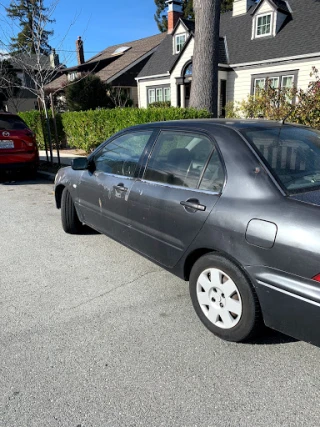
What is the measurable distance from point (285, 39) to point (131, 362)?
1695cm

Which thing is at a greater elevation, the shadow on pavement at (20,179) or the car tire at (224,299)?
the car tire at (224,299)

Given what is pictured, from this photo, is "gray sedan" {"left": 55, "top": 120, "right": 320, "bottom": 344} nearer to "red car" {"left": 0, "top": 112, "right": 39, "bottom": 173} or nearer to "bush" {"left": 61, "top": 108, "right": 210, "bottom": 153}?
"red car" {"left": 0, "top": 112, "right": 39, "bottom": 173}

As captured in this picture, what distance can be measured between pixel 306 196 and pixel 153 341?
1.49 m

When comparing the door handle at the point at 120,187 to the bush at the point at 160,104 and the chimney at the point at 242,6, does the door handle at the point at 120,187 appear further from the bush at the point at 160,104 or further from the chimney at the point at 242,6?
the chimney at the point at 242,6

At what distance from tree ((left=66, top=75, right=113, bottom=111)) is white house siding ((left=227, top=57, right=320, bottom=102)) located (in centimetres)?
824

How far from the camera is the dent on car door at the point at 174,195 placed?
2.54 metres

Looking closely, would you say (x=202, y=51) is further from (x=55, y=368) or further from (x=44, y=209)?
(x=55, y=368)

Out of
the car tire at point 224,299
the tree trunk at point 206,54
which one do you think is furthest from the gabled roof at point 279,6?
the car tire at point 224,299

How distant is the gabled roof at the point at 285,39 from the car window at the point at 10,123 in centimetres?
1182

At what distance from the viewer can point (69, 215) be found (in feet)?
15.2

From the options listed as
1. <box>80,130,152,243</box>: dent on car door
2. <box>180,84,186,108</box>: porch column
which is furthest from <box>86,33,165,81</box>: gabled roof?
<box>80,130,152,243</box>: dent on car door

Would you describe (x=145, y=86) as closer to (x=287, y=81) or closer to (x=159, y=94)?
(x=159, y=94)

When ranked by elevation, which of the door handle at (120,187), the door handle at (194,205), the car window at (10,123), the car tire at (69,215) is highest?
the car window at (10,123)

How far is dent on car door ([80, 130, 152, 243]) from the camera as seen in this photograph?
3.38 metres
